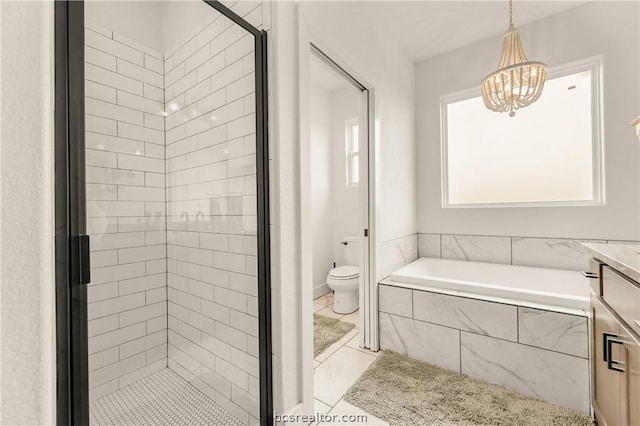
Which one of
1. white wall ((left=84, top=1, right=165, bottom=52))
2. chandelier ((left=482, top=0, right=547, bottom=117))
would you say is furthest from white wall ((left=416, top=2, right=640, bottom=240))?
white wall ((left=84, top=1, right=165, bottom=52))

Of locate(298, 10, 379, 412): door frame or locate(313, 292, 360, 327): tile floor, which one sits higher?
locate(298, 10, 379, 412): door frame

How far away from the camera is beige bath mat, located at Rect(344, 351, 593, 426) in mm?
1407

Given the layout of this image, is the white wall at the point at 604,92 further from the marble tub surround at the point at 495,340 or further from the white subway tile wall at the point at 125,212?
the white subway tile wall at the point at 125,212

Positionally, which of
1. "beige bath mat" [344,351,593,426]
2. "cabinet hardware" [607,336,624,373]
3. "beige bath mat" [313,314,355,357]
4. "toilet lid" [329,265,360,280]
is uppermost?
"cabinet hardware" [607,336,624,373]

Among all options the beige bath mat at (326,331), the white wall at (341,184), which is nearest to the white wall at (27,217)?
the beige bath mat at (326,331)

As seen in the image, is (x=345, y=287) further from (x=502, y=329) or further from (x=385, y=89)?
(x=385, y=89)

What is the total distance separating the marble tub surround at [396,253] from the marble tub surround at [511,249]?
0.60ft

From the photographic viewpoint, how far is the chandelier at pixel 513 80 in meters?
1.72

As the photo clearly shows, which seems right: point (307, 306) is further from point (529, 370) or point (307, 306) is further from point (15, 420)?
point (529, 370)

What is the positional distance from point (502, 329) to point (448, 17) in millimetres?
2469

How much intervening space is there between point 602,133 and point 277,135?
2.60m

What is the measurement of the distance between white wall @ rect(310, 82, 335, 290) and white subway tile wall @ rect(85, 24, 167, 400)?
82.9 inches

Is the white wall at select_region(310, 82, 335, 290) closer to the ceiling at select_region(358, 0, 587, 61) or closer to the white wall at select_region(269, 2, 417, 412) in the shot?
the ceiling at select_region(358, 0, 587, 61)

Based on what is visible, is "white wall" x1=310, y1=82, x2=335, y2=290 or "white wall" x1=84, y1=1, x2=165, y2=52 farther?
"white wall" x1=310, y1=82, x2=335, y2=290
